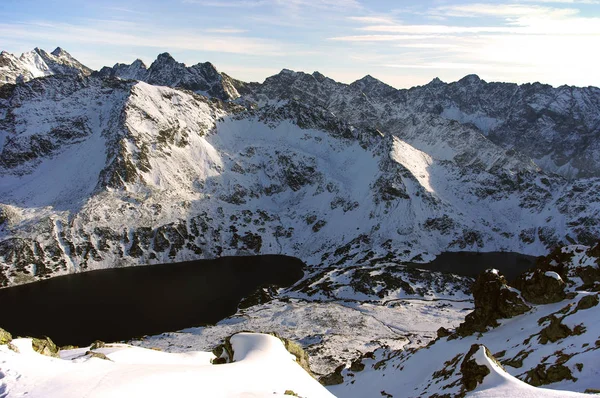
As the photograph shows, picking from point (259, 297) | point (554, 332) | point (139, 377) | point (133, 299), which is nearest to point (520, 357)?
point (554, 332)

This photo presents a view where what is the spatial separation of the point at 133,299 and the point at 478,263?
140m

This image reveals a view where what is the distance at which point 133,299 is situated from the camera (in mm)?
127500

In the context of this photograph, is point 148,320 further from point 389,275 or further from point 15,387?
point 15,387

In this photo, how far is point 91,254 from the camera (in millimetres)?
163000

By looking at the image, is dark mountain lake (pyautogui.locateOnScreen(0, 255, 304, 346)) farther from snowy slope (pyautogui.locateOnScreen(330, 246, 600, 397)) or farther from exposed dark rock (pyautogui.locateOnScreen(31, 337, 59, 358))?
exposed dark rock (pyautogui.locateOnScreen(31, 337, 59, 358))

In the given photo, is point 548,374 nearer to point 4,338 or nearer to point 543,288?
point 543,288

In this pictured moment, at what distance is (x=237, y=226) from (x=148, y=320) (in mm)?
90184

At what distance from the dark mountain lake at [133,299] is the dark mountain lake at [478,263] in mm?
61027

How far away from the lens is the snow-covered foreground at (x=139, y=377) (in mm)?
18344

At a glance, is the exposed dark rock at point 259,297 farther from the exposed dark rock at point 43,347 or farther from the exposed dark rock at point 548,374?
the exposed dark rock at point 43,347

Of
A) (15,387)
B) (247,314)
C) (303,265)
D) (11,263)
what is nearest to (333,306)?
(247,314)

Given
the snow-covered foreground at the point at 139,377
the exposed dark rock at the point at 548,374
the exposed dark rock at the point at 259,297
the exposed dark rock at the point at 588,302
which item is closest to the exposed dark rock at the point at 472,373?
the exposed dark rock at the point at 548,374

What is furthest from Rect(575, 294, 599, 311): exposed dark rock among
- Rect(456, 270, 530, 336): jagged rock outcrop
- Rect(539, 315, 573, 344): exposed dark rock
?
Rect(456, 270, 530, 336): jagged rock outcrop

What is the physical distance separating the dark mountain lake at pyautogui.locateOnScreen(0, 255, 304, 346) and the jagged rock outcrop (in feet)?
254
